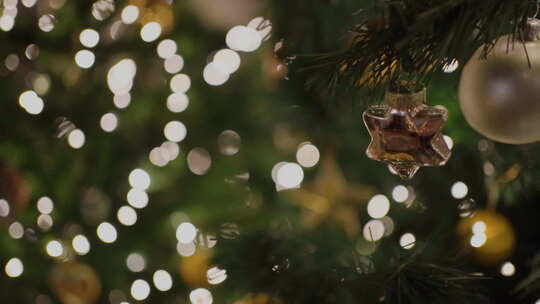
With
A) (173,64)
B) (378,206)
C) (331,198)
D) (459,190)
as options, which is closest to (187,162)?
(173,64)

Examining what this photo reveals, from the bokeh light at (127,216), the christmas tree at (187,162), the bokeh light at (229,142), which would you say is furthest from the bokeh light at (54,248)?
the bokeh light at (229,142)

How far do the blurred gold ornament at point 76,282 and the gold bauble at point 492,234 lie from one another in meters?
0.62

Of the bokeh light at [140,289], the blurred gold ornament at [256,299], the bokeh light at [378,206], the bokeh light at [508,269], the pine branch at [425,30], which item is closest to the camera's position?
the pine branch at [425,30]

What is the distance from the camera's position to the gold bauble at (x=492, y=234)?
69 centimetres

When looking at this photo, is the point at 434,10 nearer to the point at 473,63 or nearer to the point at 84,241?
the point at 473,63

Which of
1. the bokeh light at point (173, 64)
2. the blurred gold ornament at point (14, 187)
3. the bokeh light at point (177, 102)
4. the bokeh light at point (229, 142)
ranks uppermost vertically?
the bokeh light at point (173, 64)

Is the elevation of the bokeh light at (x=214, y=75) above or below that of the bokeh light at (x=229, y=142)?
above

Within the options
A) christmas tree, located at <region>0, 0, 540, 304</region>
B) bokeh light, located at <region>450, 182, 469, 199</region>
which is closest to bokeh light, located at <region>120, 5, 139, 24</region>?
christmas tree, located at <region>0, 0, 540, 304</region>

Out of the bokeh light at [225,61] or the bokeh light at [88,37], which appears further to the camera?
the bokeh light at [225,61]

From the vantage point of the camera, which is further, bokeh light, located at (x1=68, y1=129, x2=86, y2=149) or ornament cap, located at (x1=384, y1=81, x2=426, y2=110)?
A: bokeh light, located at (x1=68, y1=129, x2=86, y2=149)

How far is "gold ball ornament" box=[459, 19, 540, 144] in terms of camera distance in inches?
16.0

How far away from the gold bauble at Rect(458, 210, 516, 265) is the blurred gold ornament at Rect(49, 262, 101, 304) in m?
0.62

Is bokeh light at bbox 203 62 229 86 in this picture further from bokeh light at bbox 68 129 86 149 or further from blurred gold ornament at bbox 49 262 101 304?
blurred gold ornament at bbox 49 262 101 304

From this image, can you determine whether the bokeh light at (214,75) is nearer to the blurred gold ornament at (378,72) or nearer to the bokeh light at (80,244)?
the bokeh light at (80,244)
